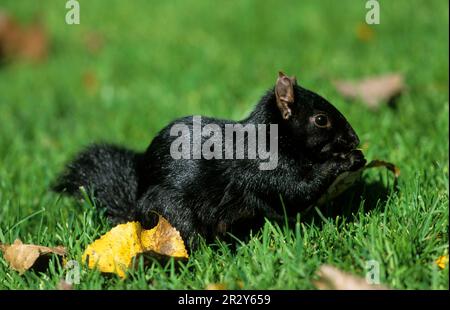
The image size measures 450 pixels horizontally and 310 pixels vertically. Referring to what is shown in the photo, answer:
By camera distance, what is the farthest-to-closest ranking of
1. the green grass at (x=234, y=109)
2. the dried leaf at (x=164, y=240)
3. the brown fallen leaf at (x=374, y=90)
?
1. the brown fallen leaf at (x=374, y=90)
2. the dried leaf at (x=164, y=240)
3. the green grass at (x=234, y=109)

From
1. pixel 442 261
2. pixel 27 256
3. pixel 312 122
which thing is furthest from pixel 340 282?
pixel 27 256

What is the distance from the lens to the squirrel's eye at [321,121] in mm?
2934

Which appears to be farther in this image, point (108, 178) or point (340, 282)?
point (108, 178)

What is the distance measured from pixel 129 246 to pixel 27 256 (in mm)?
413

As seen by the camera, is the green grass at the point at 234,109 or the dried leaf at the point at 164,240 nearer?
the green grass at the point at 234,109

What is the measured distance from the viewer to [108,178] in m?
3.27

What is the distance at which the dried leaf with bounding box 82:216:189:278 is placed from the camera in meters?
2.59

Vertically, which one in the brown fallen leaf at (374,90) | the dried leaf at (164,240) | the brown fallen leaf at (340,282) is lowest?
the brown fallen leaf at (340,282)

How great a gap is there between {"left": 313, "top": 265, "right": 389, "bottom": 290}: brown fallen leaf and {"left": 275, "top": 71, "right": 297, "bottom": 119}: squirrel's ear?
86cm

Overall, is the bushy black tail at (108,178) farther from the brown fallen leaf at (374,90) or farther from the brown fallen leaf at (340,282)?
the brown fallen leaf at (374,90)

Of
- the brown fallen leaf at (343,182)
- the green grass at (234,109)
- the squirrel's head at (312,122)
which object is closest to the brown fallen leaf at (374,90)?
the green grass at (234,109)

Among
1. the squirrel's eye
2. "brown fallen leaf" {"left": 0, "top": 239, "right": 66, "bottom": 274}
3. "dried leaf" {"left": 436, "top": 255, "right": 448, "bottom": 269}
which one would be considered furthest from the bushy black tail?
"dried leaf" {"left": 436, "top": 255, "right": 448, "bottom": 269}

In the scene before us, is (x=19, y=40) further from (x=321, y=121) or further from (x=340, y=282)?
(x=340, y=282)
